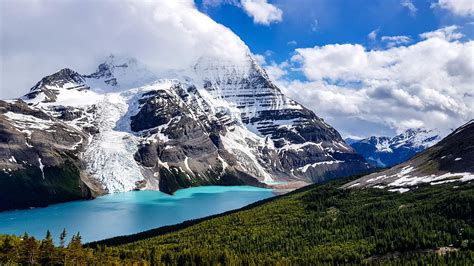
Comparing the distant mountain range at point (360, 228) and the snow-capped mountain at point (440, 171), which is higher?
the snow-capped mountain at point (440, 171)

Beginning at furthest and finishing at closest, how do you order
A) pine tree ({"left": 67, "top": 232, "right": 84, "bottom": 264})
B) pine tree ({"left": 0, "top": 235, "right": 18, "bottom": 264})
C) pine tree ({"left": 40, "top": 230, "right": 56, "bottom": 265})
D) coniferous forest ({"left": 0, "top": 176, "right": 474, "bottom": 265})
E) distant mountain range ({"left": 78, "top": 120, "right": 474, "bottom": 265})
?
1. distant mountain range ({"left": 78, "top": 120, "right": 474, "bottom": 265})
2. coniferous forest ({"left": 0, "top": 176, "right": 474, "bottom": 265})
3. pine tree ({"left": 67, "top": 232, "right": 84, "bottom": 264})
4. pine tree ({"left": 40, "top": 230, "right": 56, "bottom": 265})
5. pine tree ({"left": 0, "top": 235, "right": 18, "bottom": 264})

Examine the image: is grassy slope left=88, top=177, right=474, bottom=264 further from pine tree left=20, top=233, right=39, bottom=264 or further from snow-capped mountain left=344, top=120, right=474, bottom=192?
pine tree left=20, top=233, right=39, bottom=264

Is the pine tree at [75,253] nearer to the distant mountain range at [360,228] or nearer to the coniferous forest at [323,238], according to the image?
the coniferous forest at [323,238]

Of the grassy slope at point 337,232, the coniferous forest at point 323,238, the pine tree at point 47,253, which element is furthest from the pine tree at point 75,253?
the grassy slope at point 337,232

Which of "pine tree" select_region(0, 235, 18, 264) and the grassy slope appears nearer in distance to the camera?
"pine tree" select_region(0, 235, 18, 264)

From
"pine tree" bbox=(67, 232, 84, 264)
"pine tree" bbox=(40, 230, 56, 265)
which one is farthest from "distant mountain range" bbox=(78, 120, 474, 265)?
"pine tree" bbox=(40, 230, 56, 265)

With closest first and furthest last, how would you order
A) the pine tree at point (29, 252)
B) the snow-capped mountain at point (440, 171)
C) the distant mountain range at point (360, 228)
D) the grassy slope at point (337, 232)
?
1. the pine tree at point (29, 252)
2. the distant mountain range at point (360, 228)
3. the grassy slope at point (337, 232)
4. the snow-capped mountain at point (440, 171)

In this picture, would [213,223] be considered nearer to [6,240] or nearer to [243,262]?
[243,262]

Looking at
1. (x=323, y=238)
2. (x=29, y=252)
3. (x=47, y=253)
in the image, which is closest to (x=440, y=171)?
(x=323, y=238)

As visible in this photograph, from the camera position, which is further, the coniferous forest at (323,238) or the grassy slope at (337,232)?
the grassy slope at (337,232)
